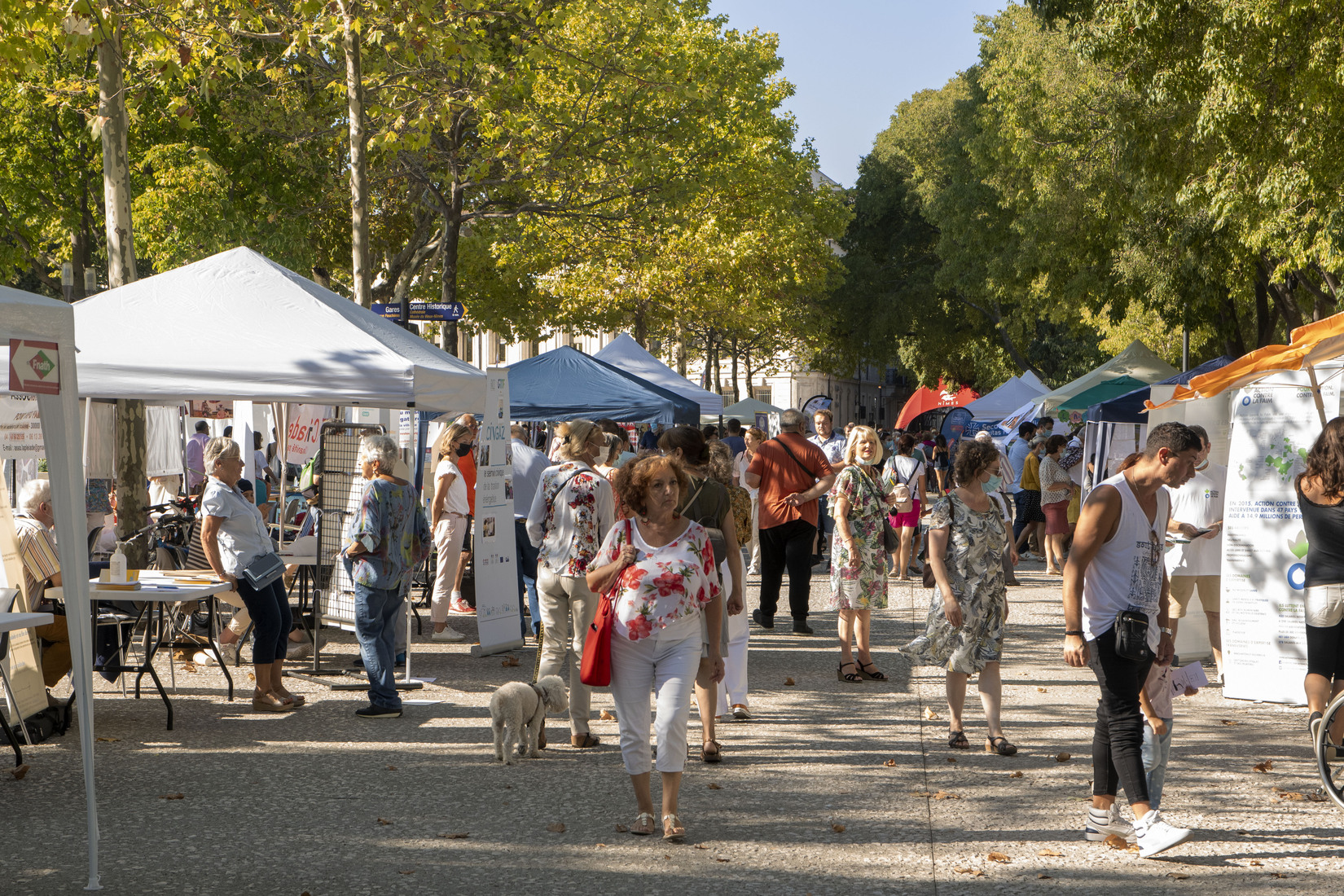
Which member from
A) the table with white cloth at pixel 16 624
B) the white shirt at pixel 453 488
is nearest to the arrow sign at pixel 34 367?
the table with white cloth at pixel 16 624

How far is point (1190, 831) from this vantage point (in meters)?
5.38

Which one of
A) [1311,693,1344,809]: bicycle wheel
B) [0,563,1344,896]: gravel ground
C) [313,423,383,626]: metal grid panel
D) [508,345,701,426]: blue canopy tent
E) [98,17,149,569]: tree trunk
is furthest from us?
[508,345,701,426]: blue canopy tent

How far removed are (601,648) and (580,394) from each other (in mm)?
12090

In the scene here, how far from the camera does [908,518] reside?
15.6 m

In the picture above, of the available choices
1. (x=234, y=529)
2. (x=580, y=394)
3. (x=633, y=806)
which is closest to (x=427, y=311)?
(x=580, y=394)

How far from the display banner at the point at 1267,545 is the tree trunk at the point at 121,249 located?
781 cm

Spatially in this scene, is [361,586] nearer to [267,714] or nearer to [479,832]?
[267,714]

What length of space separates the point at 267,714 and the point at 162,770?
1398mm

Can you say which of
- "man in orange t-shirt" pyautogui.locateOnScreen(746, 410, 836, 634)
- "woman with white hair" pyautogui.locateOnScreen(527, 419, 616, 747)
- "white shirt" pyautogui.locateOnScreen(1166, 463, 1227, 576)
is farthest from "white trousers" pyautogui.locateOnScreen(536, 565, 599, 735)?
"white shirt" pyautogui.locateOnScreen(1166, 463, 1227, 576)

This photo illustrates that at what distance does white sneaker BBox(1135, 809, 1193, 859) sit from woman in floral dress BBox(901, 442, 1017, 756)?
5.42ft

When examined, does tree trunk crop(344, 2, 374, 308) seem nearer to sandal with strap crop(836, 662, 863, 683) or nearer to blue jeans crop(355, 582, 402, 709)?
blue jeans crop(355, 582, 402, 709)

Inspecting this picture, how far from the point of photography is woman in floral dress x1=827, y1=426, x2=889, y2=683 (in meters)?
8.90

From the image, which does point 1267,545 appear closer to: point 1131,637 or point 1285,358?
point 1285,358

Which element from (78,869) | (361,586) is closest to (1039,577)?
(361,586)
